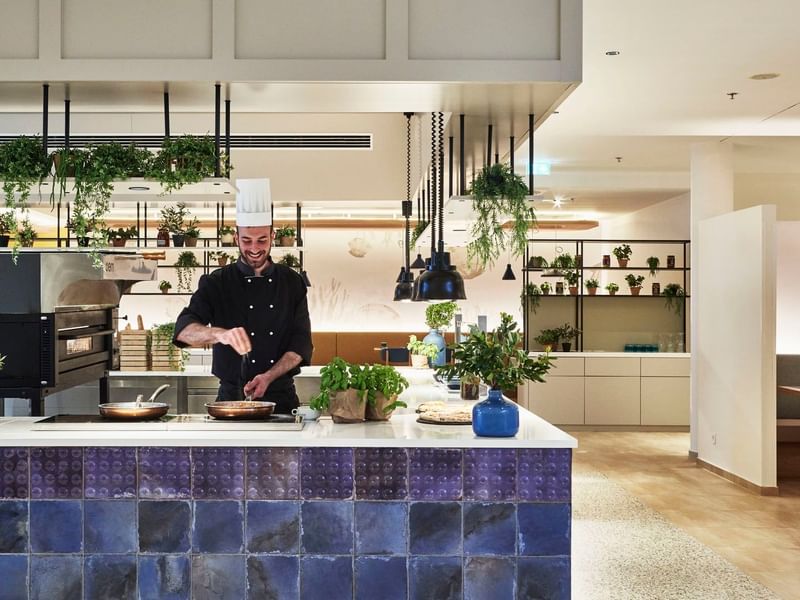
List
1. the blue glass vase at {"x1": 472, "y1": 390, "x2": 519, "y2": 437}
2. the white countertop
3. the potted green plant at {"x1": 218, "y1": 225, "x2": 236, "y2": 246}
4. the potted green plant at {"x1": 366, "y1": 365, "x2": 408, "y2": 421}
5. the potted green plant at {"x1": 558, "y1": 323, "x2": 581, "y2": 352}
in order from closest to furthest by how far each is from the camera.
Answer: the white countertop
the blue glass vase at {"x1": 472, "y1": 390, "x2": 519, "y2": 437}
the potted green plant at {"x1": 366, "y1": 365, "x2": 408, "y2": 421}
the potted green plant at {"x1": 218, "y1": 225, "x2": 236, "y2": 246}
the potted green plant at {"x1": 558, "y1": 323, "x2": 581, "y2": 352}

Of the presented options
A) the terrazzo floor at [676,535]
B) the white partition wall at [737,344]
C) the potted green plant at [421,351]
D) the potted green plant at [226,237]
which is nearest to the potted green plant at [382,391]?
the terrazzo floor at [676,535]

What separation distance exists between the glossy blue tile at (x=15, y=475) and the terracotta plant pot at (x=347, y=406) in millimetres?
1273

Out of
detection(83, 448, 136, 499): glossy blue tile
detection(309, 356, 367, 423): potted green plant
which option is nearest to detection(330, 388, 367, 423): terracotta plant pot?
detection(309, 356, 367, 423): potted green plant

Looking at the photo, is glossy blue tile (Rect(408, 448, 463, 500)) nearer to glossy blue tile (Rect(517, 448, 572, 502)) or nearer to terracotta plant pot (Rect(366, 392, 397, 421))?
glossy blue tile (Rect(517, 448, 572, 502))

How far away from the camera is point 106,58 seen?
3.93 metres

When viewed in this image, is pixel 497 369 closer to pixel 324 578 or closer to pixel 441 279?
pixel 324 578

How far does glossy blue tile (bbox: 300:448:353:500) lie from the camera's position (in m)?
3.55

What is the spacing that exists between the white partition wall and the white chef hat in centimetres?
449

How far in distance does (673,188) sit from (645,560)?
696 centimetres

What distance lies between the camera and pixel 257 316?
4.68m

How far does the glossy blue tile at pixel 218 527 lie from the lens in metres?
3.54

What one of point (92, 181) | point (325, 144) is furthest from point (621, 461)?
point (92, 181)

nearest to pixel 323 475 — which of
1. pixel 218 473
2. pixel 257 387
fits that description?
pixel 218 473

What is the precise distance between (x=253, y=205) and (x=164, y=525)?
1.60 m
